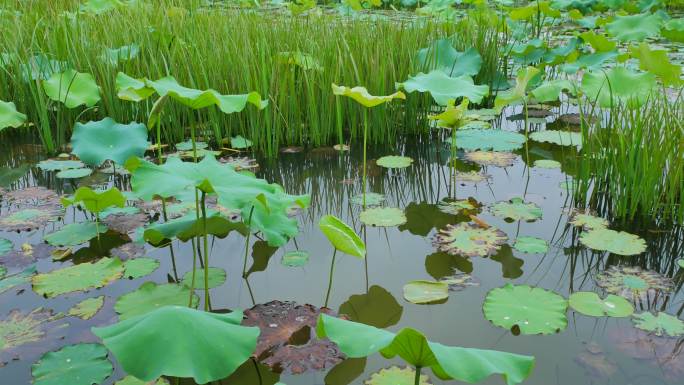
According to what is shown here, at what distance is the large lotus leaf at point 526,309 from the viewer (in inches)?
51.1

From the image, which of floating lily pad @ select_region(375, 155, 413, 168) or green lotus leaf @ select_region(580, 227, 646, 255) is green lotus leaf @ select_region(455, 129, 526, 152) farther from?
green lotus leaf @ select_region(580, 227, 646, 255)

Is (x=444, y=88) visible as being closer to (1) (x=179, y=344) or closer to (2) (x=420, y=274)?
(2) (x=420, y=274)

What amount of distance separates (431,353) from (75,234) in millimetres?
1376

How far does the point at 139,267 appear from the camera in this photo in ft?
5.21

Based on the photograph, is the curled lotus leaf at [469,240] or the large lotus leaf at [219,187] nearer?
the large lotus leaf at [219,187]

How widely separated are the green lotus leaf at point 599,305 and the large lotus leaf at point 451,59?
70.4 inches

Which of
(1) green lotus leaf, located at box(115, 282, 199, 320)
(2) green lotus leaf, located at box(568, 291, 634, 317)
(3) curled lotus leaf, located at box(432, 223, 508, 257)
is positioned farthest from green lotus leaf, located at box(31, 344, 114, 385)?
(2) green lotus leaf, located at box(568, 291, 634, 317)

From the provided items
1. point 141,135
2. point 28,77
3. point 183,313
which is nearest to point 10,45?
point 28,77

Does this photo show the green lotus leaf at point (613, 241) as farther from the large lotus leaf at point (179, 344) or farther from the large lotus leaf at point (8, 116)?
the large lotus leaf at point (8, 116)

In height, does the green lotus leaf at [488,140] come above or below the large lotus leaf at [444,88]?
below

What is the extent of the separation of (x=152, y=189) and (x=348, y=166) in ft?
4.56

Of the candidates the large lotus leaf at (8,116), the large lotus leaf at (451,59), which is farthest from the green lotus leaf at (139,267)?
the large lotus leaf at (451,59)

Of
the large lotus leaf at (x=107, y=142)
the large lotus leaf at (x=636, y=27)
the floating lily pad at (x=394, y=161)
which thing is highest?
the large lotus leaf at (x=636, y=27)

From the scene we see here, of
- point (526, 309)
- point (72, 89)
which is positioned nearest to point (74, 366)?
point (526, 309)
